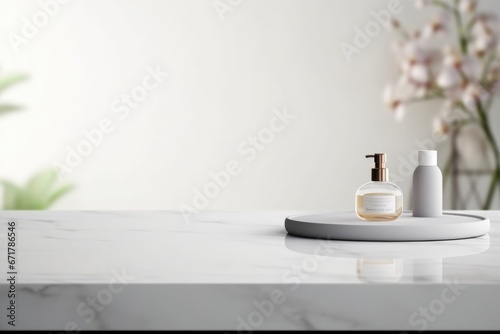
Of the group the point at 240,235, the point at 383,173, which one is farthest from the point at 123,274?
the point at 383,173

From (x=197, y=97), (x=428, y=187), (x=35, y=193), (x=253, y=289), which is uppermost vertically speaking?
(x=197, y=97)

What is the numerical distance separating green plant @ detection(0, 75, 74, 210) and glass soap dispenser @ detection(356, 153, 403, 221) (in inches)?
92.6

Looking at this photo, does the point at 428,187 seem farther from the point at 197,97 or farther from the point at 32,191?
the point at 32,191

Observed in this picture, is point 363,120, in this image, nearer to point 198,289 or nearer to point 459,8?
point 459,8

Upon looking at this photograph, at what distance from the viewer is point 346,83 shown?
10.7 feet

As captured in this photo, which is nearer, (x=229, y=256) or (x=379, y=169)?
(x=229, y=256)

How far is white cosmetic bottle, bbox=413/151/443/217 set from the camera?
1037 millimetres

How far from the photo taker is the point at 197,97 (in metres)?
3.22

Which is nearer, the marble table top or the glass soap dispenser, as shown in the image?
the marble table top

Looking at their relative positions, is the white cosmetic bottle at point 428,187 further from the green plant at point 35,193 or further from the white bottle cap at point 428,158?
the green plant at point 35,193

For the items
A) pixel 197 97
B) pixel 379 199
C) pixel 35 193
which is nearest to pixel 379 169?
pixel 379 199

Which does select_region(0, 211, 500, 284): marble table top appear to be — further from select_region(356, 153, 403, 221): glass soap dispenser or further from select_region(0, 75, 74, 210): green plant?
select_region(0, 75, 74, 210): green plant

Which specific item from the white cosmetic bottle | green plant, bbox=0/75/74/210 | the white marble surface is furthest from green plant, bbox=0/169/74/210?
the white marble surface

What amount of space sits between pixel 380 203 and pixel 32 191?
8.18 ft
